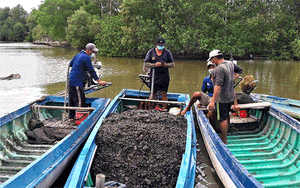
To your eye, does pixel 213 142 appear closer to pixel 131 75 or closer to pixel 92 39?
pixel 131 75

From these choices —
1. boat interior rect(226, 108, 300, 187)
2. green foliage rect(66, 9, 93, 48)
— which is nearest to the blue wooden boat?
boat interior rect(226, 108, 300, 187)

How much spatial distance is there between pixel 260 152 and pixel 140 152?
2.47 metres

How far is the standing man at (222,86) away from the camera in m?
4.20

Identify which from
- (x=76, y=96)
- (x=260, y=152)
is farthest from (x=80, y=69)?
(x=260, y=152)

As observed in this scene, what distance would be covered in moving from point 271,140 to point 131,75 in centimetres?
1226

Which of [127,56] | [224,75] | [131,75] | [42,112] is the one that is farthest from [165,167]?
[127,56]

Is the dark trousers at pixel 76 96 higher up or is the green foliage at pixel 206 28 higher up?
the green foliage at pixel 206 28

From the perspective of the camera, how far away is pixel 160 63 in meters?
5.80

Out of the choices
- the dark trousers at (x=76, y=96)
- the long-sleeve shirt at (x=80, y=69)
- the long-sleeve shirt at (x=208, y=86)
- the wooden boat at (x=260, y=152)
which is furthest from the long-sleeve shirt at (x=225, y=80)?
the dark trousers at (x=76, y=96)

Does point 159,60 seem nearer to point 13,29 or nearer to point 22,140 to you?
point 22,140

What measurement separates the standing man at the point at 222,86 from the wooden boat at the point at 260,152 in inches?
14.6

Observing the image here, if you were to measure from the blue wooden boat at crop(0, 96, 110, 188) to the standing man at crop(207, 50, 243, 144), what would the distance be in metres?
2.49

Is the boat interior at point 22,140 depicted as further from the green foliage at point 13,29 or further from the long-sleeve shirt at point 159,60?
the green foliage at point 13,29

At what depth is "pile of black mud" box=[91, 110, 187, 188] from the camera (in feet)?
11.1
